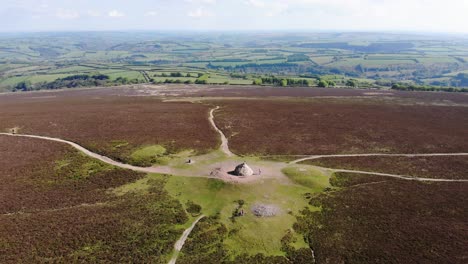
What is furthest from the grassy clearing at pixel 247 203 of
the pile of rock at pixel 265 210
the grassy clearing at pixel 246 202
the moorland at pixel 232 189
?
the pile of rock at pixel 265 210

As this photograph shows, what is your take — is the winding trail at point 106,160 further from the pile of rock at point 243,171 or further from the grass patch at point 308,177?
the grass patch at point 308,177

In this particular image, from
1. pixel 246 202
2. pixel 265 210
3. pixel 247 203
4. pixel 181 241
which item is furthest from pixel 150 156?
pixel 265 210

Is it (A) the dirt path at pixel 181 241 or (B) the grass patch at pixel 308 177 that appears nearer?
(A) the dirt path at pixel 181 241

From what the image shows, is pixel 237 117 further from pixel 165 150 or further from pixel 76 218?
pixel 76 218

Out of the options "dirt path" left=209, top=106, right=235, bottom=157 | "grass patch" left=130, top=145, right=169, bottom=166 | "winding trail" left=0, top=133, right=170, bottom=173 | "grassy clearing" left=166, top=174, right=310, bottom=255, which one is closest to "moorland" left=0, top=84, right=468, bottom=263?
"grassy clearing" left=166, top=174, right=310, bottom=255

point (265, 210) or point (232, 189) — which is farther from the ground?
point (232, 189)

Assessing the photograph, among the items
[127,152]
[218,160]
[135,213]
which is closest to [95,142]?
[127,152]

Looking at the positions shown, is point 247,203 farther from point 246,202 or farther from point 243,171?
point 243,171

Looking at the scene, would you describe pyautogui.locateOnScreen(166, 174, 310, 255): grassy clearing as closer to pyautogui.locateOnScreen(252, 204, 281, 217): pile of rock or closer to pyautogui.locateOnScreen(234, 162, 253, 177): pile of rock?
pyautogui.locateOnScreen(252, 204, 281, 217): pile of rock
